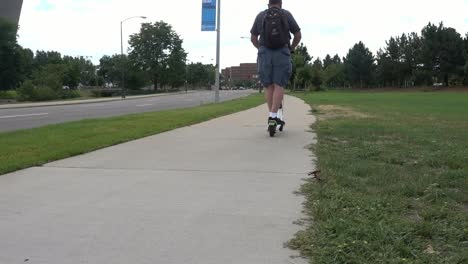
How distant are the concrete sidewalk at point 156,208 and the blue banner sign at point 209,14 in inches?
952

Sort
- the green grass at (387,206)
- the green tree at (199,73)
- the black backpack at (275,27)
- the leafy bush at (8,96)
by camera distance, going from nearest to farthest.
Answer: the green grass at (387,206) < the black backpack at (275,27) < the leafy bush at (8,96) < the green tree at (199,73)

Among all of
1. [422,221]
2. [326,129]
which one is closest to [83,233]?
[422,221]

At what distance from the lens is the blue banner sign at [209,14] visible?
3075cm

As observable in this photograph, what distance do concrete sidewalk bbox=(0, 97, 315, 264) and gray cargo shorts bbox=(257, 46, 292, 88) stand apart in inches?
77.3

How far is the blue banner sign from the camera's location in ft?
101

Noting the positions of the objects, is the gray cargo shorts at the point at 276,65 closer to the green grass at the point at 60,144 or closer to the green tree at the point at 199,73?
the green grass at the point at 60,144

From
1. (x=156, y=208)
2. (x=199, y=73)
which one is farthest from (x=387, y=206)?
(x=199, y=73)

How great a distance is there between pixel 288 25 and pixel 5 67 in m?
69.0

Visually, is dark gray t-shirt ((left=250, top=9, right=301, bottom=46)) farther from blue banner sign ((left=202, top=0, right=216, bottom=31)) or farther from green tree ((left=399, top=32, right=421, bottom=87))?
green tree ((left=399, top=32, right=421, bottom=87))

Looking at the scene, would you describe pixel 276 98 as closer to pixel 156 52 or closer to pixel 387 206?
pixel 387 206

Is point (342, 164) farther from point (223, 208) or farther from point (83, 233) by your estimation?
point (83, 233)

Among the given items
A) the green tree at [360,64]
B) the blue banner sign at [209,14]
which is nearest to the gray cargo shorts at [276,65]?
the blue banner sign at [209,14]

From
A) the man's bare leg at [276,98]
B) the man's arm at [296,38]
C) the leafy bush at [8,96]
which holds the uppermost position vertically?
the man's arm at [296,38]

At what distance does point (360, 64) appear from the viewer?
5162 inches
